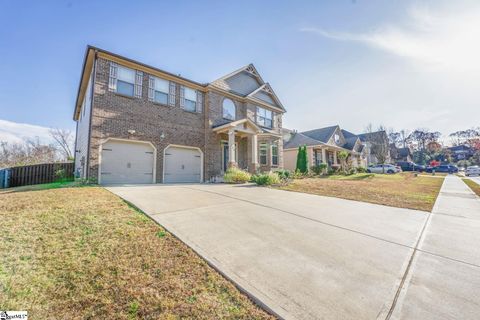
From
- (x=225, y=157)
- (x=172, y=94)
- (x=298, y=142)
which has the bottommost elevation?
(x=225, y=157)

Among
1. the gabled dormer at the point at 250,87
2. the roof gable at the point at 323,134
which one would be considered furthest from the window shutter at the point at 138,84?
the roof gable at the point at 323,134

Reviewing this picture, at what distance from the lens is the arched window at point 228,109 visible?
582 inches

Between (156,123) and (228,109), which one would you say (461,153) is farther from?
(156,123)

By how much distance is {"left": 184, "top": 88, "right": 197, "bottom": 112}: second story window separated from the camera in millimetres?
12930

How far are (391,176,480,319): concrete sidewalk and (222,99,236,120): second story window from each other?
12615mm

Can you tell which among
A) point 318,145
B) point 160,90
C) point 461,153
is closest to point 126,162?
point 160,90

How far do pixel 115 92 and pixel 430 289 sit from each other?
12.3 metres

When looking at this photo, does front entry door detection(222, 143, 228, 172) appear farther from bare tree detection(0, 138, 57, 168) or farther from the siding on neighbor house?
bare tree detection(0, 138, 57, 168)

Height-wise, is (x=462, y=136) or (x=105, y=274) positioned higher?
(x=462, y=136)

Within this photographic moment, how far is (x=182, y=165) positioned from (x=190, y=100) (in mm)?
4311

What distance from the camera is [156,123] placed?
1131cm

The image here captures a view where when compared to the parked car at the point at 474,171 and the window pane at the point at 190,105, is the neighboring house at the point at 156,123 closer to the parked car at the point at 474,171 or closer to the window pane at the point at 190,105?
the window pane at the point at 190,105

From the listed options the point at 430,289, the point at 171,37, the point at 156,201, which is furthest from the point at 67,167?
the point at 430,289

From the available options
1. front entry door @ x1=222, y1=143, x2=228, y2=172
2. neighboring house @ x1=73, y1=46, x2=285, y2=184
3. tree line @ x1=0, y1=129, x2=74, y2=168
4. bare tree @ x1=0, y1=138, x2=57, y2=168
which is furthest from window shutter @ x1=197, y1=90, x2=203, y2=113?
bare tree @ x1=0, y1=138, x2=57, y2=168
